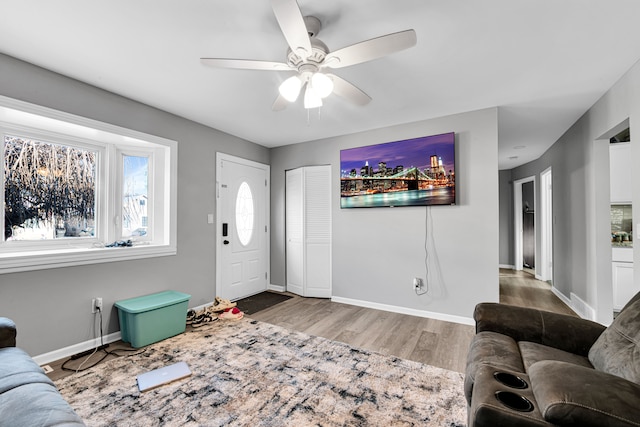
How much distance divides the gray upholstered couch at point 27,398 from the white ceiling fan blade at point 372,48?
2052mm

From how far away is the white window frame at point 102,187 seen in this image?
2.28m

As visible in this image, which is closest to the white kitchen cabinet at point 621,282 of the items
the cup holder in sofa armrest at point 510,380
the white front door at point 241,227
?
the cup holder in sofa armrest at point 510,380

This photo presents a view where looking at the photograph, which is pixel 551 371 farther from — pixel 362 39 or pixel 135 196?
pixel 135 196

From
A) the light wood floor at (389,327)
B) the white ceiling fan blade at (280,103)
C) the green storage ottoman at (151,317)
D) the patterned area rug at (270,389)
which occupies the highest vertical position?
the white ceiling fan blade at (280,103)

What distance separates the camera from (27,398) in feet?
3.78

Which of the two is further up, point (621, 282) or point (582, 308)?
point (621, 282)

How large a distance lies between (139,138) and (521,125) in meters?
4.56

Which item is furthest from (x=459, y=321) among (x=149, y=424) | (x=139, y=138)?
(x=139, y=138)

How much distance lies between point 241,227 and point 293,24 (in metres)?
3.24

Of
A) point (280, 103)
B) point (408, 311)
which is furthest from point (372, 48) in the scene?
point (408, 311)

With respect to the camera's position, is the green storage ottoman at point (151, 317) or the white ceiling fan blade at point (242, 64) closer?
the white ceiling fan blade at point (242, 64)

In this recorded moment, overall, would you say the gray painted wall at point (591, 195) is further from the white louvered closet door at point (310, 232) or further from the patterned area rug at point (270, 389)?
the white louvered closet door at point (310, 232)

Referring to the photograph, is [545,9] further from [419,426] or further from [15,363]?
[15,363]

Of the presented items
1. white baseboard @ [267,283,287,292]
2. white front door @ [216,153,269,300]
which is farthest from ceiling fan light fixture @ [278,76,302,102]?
white baseboard @ [267,283,287,292]
